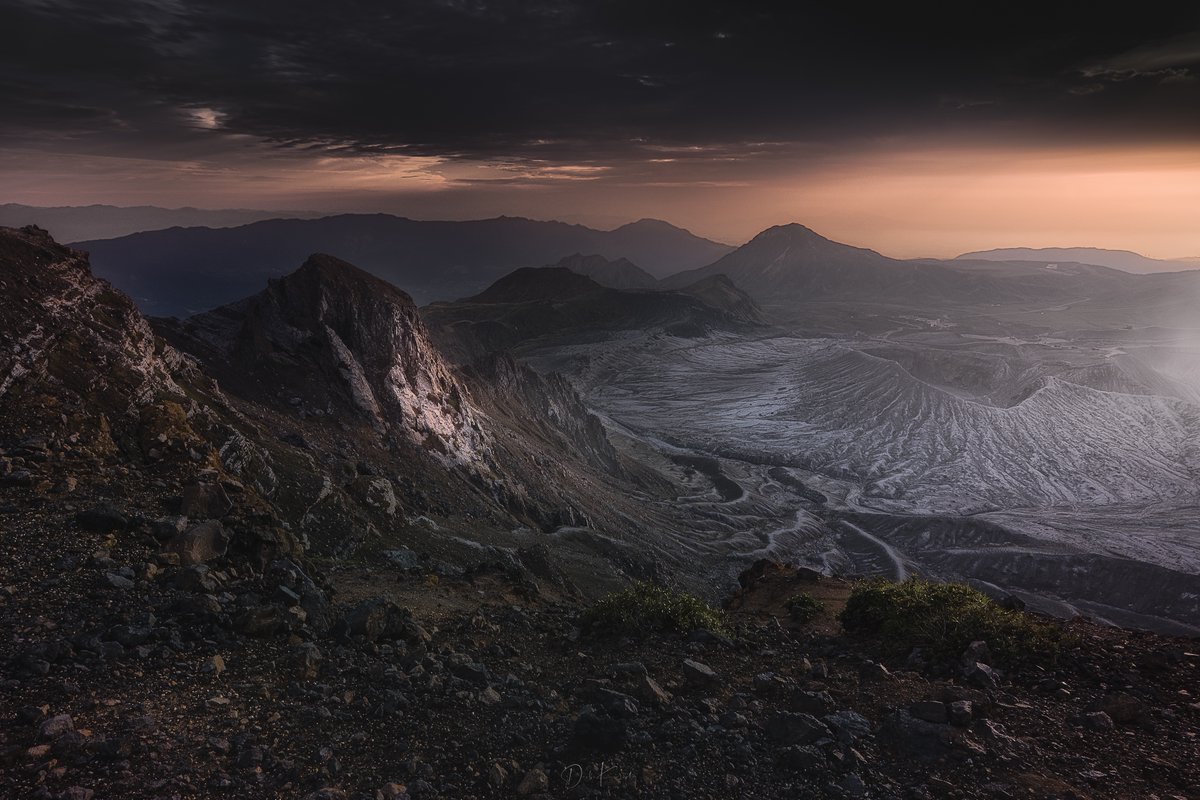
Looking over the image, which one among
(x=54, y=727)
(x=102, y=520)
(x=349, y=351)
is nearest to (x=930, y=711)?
(x=54, y=727)

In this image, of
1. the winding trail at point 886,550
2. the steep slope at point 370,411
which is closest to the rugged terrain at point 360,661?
the steep slope at point 370,411

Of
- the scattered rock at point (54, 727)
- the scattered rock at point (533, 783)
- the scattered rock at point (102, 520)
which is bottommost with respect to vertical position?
the scattered rock at point (533, 783)

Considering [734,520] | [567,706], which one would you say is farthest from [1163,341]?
[567,706]

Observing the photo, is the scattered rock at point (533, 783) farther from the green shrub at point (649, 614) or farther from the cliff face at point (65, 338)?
the cliff face at point (65, 338)

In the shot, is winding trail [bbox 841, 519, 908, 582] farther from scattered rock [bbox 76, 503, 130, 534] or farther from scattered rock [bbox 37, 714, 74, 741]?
scattered rock [bbox 37, 714, 74, 741]

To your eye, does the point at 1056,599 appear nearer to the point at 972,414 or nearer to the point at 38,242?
the point at 972,414

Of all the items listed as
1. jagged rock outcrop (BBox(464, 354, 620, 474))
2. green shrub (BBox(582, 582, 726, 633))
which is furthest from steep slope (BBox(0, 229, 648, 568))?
jagged rock outcrop (BBox(464, 354, 620, 474))
